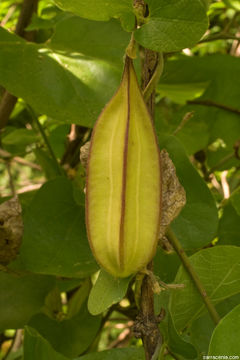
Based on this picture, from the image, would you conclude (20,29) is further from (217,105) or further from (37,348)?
(37,348)

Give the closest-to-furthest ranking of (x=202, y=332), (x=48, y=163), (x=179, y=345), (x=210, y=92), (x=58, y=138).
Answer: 1. (x=179, y=345)
2. (x=202, y=332)
3. (x=48, y=163)
4. (x=210, y=92)
5. (x=58, y=138)

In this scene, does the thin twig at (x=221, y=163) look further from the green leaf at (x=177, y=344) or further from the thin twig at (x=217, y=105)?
the green leaf at (x=177, y=344)

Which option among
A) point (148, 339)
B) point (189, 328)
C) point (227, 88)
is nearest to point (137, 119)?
point (148, 339)

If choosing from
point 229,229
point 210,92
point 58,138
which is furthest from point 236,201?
point 58,138

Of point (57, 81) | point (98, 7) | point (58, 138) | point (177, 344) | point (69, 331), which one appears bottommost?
point (69, 331)

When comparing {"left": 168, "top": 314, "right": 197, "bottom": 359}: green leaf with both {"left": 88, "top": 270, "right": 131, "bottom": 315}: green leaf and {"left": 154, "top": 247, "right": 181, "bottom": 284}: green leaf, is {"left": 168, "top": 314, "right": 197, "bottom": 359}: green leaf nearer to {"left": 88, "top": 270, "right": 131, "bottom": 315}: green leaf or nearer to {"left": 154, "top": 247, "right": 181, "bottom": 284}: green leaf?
{"left": 88, "top": 270, "right": 131, "bottom": 315}: green leaf

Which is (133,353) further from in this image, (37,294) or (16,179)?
(16,179)

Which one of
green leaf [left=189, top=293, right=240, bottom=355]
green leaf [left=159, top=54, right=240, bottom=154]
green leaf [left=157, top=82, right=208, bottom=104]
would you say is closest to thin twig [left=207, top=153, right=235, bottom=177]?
green leaf [left=159, top=54, right=240, bottom=154]
